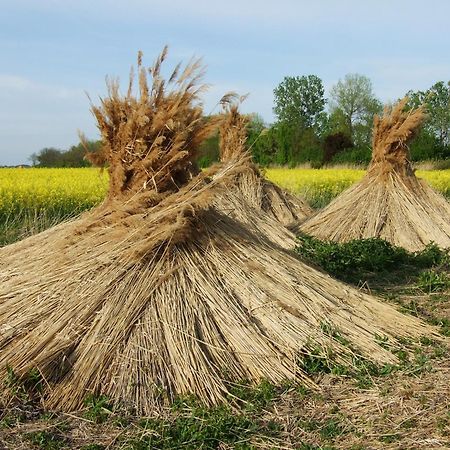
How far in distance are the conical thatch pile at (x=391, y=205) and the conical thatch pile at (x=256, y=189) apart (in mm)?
994

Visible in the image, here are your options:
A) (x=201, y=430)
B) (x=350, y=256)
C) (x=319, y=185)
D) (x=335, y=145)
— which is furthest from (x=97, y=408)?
(x=335, y=145)

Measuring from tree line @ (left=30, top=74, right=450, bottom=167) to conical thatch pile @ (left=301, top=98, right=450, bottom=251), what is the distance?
365 inches

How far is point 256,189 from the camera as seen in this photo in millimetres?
13078

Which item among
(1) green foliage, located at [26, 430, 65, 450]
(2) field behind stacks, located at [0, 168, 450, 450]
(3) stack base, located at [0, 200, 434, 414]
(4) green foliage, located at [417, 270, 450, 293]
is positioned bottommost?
(4) green foliage, located at [417, 270, 450, 293]

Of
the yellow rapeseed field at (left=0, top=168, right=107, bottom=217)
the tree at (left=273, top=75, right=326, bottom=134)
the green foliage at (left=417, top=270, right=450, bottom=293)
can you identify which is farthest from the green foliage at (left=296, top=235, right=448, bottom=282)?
the tree at (left=273, top=75, right=326, bottom=134)

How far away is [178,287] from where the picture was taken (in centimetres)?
475

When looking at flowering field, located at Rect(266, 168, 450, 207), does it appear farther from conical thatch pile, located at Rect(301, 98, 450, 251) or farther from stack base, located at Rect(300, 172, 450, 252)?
stack base, located at Rect(300, 172, 450, 252)

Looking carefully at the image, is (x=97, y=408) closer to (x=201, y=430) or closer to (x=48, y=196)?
(x=201, y=430)

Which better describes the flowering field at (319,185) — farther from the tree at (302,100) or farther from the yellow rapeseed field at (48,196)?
the tree at (302,100)

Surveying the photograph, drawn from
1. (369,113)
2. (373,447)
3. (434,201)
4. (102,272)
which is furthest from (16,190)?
(369,113)

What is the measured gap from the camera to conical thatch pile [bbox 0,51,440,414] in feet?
14.2

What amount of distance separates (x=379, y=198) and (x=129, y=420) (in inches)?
318

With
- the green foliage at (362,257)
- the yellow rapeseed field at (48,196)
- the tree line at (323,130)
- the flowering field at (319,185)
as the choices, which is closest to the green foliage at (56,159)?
the tree line at (323,130)

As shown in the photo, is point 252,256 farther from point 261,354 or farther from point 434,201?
point 434,201
